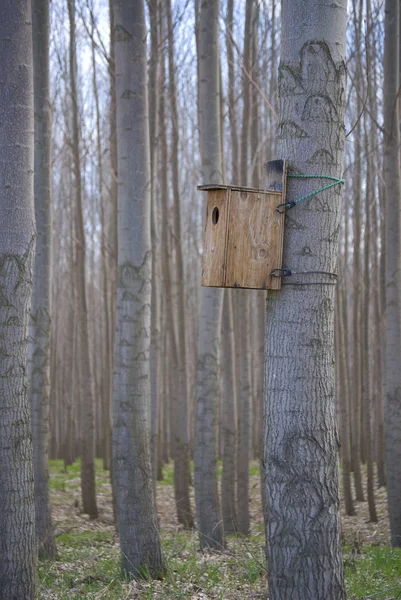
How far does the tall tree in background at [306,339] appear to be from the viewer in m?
3.22

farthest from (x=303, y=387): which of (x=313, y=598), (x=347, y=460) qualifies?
(x=347, y=460)

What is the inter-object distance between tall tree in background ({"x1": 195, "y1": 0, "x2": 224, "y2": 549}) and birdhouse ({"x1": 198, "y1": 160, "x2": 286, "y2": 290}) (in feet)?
13.7

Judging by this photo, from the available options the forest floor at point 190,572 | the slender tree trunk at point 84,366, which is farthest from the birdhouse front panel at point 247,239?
the slender tree trunk at point 84,366

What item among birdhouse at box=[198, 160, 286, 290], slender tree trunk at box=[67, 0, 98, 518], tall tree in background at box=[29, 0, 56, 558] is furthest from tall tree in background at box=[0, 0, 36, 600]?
slender tree trunk at box=[67, 0, 98, 518]

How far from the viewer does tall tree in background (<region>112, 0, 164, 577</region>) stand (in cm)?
566

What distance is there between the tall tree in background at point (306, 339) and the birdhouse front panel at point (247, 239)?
75mm

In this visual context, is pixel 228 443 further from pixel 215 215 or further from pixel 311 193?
pixel 311 193

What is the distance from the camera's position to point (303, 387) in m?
3.25

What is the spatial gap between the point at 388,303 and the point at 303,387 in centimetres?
503

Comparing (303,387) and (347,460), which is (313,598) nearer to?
(303,387)

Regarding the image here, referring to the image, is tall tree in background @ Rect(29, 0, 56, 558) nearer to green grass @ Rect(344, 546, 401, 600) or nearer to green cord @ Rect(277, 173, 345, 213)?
green grass @ Rect(344, 546, 401, 600)

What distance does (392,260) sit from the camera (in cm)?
801

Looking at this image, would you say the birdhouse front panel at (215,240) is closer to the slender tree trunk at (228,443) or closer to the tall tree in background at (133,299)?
the tall tree in background at (133,299)

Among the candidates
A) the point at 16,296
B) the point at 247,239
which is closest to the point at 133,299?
the point at 16,296
